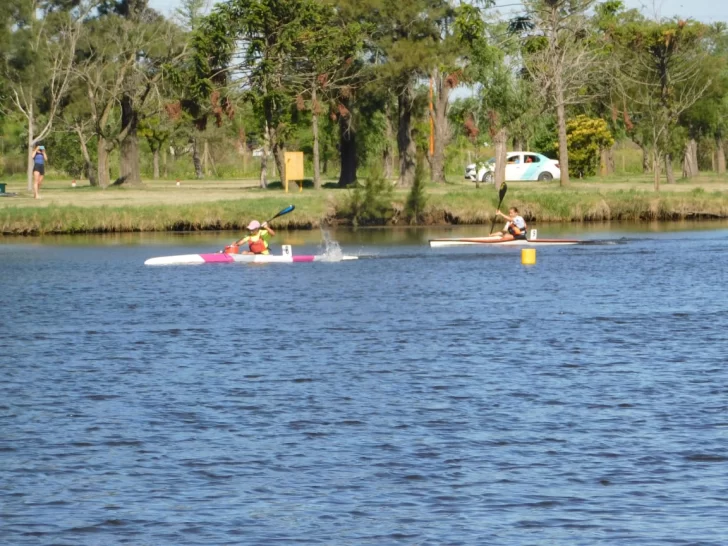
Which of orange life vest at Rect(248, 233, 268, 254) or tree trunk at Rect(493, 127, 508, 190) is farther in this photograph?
tree trunk at Rect(493, 127, 508, 190)

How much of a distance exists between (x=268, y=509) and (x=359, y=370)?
7.95 meters

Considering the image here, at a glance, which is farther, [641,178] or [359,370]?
[641,178]

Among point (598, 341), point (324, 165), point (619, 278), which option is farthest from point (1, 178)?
point (598, 341)

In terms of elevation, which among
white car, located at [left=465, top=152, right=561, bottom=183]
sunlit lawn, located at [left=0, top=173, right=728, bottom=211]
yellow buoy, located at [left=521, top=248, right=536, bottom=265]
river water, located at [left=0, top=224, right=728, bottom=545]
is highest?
white car, located at [left=465, top=152, right=561, bottom=183]

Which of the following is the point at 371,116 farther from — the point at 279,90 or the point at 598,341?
the point at 598,341

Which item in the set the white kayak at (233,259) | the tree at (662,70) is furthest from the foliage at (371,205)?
the tree at (662,70)

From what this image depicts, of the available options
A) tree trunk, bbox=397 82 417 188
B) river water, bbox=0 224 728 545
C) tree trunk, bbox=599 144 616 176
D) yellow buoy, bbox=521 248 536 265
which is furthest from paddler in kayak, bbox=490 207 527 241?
tree trunk, bbox=599 144 616 176

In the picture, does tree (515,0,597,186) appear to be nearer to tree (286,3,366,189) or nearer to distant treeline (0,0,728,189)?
distant treeline (0,0,728,189)

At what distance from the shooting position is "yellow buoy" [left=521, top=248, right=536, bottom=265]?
128ft

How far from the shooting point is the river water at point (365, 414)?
12.3 metres

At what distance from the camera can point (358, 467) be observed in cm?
1416

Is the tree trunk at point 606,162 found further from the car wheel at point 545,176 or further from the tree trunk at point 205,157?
the tree trunk at point 205,157

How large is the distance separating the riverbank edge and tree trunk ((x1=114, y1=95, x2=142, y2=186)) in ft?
50.1

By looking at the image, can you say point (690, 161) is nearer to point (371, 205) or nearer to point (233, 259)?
point (371, 205)
